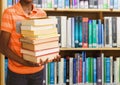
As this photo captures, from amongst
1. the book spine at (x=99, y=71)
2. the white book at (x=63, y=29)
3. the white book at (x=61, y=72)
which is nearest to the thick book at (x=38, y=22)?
the white book at (x=63, y=29)

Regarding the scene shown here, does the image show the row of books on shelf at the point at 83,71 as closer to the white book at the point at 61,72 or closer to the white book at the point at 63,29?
the white book at the point at 61,72

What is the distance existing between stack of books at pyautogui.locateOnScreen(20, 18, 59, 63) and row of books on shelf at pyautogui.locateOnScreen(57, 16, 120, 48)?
0.81 metres

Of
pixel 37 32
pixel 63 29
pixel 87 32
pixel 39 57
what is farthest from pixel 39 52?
pixel 87 32

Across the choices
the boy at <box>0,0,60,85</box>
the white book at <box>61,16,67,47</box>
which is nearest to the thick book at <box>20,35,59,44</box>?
the boy at <box>0,0,60,85</box>

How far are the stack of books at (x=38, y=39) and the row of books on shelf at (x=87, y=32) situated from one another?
81cm

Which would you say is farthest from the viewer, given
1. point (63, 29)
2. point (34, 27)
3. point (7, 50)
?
point (63, 29)

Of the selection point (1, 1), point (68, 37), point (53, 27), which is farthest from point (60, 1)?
point (53, 27)

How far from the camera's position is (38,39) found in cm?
172

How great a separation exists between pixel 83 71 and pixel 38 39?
1.08 m

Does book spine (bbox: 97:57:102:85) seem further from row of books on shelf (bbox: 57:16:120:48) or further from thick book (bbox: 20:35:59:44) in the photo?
thick book (bbox: 20:35:59:44)

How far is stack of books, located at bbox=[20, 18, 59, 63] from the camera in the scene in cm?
171

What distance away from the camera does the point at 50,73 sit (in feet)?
8.73

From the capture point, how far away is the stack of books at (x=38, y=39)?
1.71 m

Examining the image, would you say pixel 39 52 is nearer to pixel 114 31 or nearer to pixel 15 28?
pixel 15 28
